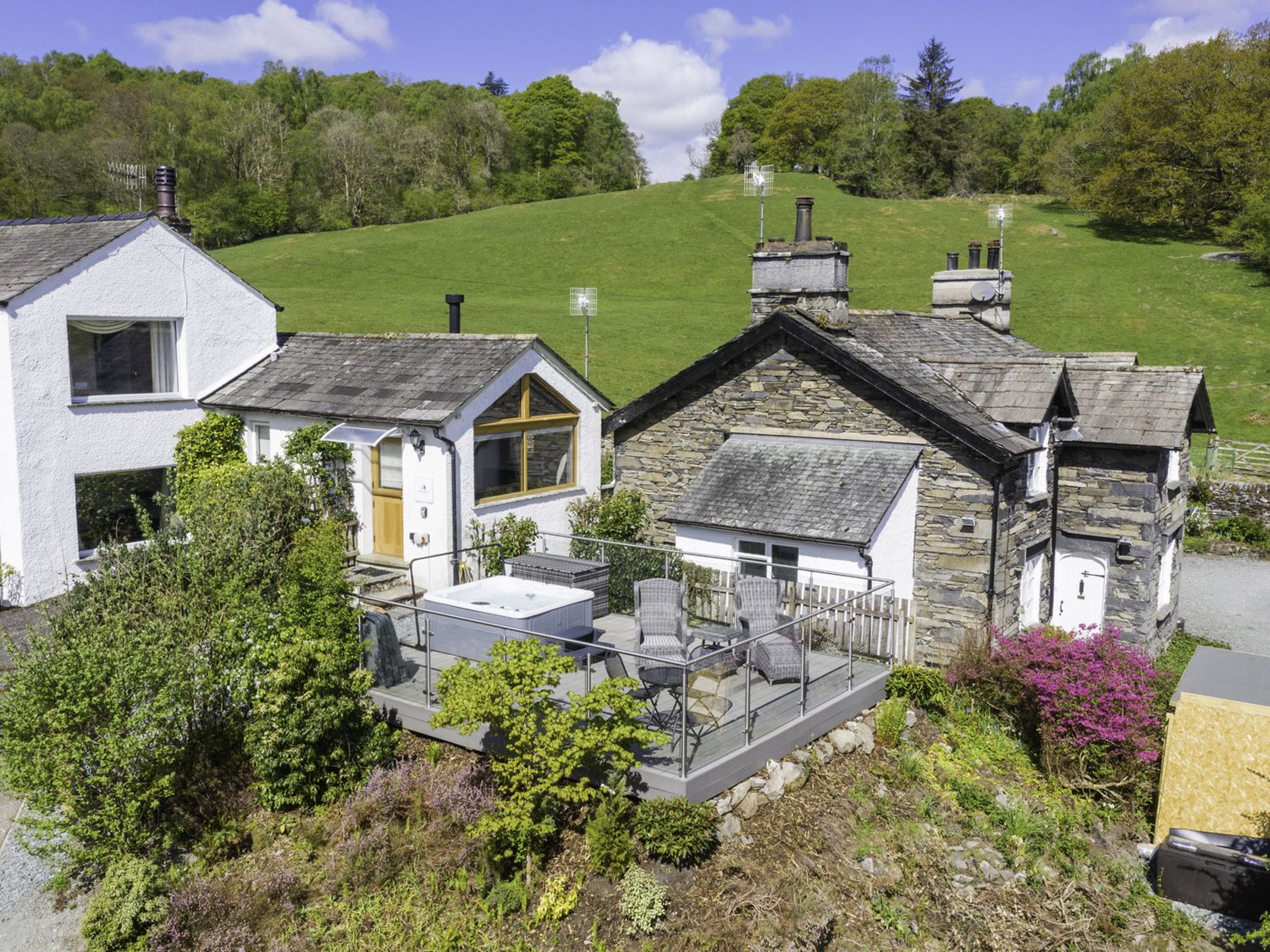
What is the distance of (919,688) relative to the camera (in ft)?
42.8

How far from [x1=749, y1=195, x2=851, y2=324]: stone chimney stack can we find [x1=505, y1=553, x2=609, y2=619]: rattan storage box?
18.9ft

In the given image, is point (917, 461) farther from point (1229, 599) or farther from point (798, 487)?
point (1229, 599)

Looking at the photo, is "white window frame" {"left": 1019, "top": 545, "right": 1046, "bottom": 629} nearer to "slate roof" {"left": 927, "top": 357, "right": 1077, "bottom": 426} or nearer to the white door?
the white door

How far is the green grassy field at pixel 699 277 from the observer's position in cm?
4672

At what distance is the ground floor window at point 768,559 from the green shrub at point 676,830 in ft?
20.0

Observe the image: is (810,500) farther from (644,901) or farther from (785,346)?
(644,901)

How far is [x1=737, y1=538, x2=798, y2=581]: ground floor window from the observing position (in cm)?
1527

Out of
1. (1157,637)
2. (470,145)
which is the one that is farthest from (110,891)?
(470,145)

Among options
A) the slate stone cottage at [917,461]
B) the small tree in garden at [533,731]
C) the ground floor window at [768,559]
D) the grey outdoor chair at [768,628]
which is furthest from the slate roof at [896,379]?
the small tree in garden at [533,731]

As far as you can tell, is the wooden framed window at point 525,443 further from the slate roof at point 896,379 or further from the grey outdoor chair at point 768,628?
the grey outdoor chair at point 768,628

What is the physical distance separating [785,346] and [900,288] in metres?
45.0

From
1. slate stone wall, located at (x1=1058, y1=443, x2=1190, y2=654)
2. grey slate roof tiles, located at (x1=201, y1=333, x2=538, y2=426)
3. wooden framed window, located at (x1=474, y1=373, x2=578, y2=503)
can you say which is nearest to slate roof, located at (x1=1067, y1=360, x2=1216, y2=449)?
slate stone wall, located at (x1=1058, y1=443, x2=1190, y2=654)

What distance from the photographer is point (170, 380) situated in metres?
18.9

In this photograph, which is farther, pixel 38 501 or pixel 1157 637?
pixel 1157 637
